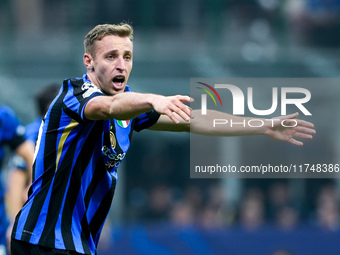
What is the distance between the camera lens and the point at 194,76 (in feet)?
43.8

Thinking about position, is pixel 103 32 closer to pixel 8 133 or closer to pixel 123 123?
pixel 123 123

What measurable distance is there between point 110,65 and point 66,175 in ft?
2.51

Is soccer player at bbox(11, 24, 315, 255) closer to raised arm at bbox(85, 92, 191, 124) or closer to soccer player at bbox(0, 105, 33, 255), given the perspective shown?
raised arm at bbox(85, 92, 191, 124)

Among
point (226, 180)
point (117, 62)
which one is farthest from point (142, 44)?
point (117, 62)

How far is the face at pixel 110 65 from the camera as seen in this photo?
406 centimetres

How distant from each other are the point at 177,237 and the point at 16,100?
15.7 feet

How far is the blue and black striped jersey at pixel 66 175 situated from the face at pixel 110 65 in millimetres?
189

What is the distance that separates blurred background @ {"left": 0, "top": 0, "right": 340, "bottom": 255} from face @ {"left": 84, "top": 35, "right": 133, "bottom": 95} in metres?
5.74

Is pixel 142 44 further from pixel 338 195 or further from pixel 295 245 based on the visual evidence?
pixel 295 245

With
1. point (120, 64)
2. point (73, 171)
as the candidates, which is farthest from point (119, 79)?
point (73, 171)

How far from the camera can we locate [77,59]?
44.9 ft

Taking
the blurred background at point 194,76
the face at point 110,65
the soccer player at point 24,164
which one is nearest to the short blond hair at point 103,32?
the face at point 110,65

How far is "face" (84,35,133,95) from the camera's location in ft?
13.3

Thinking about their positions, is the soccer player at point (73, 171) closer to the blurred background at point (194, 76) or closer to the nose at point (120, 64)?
the nose at point (120, 64)
